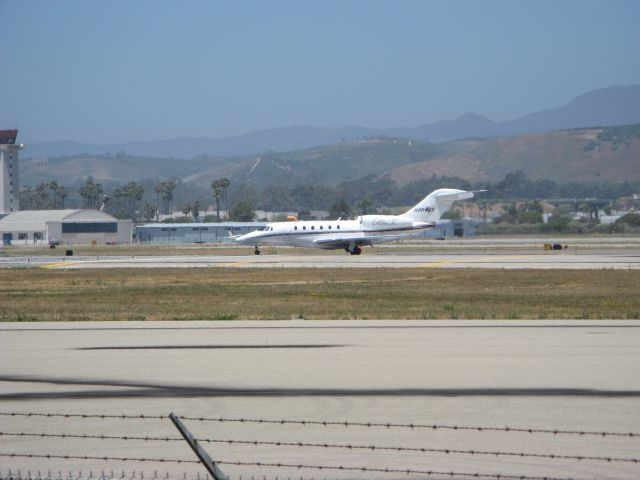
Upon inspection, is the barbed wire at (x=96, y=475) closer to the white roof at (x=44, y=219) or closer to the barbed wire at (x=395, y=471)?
the barbed wire at (x=395, y=471)

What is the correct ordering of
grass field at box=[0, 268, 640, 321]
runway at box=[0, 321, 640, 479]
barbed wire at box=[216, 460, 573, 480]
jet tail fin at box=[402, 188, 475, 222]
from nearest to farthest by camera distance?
1. barbed wire at box=[216, 460, 573, 480]
2. runway at box=[0, 321, 640, 479]
3. grass field at box=[0, 268, 640, 321]
4. jet tail fin at box=[402, 188, 475, 222]

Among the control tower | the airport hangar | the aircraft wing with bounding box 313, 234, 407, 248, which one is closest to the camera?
the aircraft wing with bounding box 313, 234, 407, 248

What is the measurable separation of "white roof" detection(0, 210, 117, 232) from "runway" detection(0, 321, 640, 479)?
111742 millimetres

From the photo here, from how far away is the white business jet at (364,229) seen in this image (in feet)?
225

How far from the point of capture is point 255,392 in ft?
47.6

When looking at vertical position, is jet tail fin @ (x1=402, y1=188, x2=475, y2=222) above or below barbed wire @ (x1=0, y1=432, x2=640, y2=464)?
above

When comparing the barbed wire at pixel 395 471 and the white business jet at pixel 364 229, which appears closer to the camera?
the barbed wire at pixel 395 471

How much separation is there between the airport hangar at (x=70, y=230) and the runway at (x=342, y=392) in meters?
107

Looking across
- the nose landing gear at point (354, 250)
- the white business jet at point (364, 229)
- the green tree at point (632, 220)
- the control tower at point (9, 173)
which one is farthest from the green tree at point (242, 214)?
the nose landing gear at point (354, 250)

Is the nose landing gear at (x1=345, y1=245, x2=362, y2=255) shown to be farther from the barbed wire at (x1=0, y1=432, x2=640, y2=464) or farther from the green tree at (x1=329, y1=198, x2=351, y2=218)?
the green tree at (x1=329, y1=198, x2=351, y2=218)

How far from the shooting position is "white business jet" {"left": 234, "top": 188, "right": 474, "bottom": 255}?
68500mm

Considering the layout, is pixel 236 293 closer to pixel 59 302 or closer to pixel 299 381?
pixel 59 302

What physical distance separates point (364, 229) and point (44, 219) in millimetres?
77416

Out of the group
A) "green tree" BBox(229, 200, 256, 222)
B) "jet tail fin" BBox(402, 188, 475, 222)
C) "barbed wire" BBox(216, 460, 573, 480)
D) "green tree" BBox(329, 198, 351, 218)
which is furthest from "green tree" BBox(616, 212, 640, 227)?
"barbed wire" BBox(216, 460, 573, 480)
